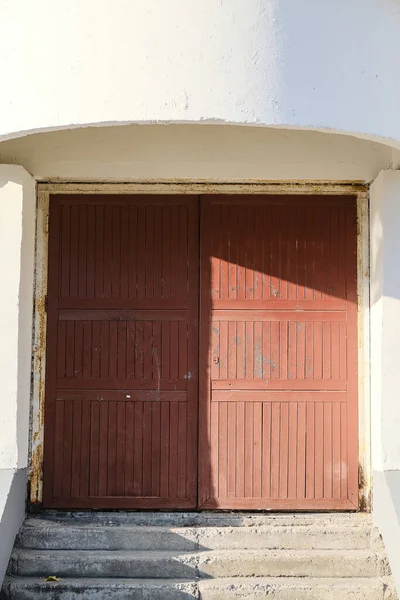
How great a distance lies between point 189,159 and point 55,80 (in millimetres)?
1599

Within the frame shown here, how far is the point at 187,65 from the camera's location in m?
4.42

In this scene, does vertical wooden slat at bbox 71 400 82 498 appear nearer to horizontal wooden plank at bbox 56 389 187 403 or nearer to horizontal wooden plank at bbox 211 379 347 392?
horizontal wooden plank at bbox 56 389 187 403

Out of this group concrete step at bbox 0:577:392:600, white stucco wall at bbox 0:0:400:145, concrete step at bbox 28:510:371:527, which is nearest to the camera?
white stucco wall at bbox 0:0:400:145

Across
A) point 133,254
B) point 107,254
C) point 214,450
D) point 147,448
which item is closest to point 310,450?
point 214,450

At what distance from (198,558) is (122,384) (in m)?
1.52

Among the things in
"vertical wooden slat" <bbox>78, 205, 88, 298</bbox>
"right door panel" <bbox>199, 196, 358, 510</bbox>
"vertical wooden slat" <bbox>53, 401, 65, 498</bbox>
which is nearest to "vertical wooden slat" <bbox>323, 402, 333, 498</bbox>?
"right door panel" <bbox>199, 196, 358, 510</bbox>

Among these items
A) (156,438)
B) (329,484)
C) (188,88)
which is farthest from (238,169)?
(329,484)

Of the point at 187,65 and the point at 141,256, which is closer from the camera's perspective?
the point at 187,65

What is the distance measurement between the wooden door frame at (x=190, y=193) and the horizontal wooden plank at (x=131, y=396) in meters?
0.35

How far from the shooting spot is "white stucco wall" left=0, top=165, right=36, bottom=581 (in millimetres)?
5555

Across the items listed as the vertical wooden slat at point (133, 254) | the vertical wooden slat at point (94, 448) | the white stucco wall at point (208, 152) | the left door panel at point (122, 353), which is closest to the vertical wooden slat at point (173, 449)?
the left door panel at point (122, 353)

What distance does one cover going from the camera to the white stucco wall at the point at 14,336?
18.2 ft

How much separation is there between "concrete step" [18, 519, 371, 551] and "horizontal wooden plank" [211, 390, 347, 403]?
102 cm

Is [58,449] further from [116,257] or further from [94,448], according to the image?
[116,257]
